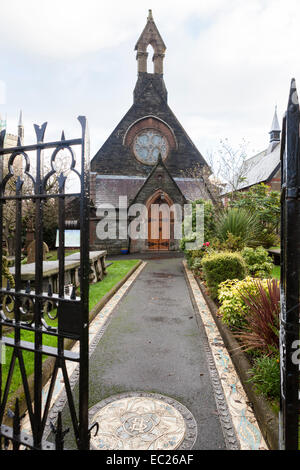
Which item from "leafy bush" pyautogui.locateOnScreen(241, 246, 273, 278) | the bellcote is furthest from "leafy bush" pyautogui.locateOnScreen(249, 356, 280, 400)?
the bellcote

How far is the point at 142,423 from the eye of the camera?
253 cm

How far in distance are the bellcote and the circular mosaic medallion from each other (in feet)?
87.9

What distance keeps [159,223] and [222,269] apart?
503 inches

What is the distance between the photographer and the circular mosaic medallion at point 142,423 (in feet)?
7.46

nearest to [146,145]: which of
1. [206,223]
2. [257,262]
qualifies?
[206,223]

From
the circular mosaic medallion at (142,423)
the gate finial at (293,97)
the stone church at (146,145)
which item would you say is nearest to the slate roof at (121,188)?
the stone church at (146,145)

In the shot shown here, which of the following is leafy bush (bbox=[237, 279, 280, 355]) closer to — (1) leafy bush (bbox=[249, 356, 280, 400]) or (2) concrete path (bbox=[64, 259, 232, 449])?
(1) leafy bush (bbox=[249, 356, 280, 400])

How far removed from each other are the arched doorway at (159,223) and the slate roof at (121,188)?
2.24m

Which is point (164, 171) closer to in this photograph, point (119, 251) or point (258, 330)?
point (119, 251)

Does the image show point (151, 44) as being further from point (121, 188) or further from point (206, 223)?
point (206, 223)

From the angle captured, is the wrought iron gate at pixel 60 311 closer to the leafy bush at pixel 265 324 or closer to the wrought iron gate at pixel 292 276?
the wrought iron gate at pixel 292 276

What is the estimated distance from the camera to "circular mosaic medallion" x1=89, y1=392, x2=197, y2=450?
2.27 m
